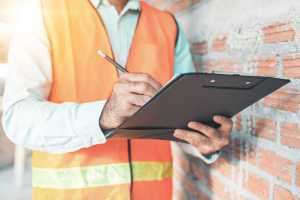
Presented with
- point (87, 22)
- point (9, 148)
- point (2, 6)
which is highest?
point (2, 6)

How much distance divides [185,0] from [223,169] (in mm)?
689

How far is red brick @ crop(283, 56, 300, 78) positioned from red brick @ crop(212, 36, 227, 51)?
0.30m

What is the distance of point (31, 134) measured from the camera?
88 centimetres

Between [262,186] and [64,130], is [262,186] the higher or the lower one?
the lower one

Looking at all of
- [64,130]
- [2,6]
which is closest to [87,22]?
[64,130]

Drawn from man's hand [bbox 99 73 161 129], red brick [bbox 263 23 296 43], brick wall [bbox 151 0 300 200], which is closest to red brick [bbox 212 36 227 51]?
brick wall [bbox 151 0 300 200]

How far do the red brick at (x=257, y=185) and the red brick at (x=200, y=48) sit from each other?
456mm

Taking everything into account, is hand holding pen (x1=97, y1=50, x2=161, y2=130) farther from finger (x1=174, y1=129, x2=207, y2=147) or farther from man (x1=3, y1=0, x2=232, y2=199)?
finger (x1=174, y1=129, x2=207, y2=147)

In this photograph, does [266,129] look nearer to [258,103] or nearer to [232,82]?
[258,103]

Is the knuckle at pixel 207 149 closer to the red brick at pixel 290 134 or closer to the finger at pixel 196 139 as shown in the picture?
the finger at pixel 196 139

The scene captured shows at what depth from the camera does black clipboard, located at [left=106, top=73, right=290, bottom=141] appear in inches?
26.5

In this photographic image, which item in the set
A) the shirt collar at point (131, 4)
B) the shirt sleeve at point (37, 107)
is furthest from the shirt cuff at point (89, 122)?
the shirt collar at point (131, 4)

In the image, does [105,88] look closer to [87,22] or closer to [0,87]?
[87,22]

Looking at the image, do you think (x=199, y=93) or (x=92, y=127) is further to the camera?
(x=92, y=127)
